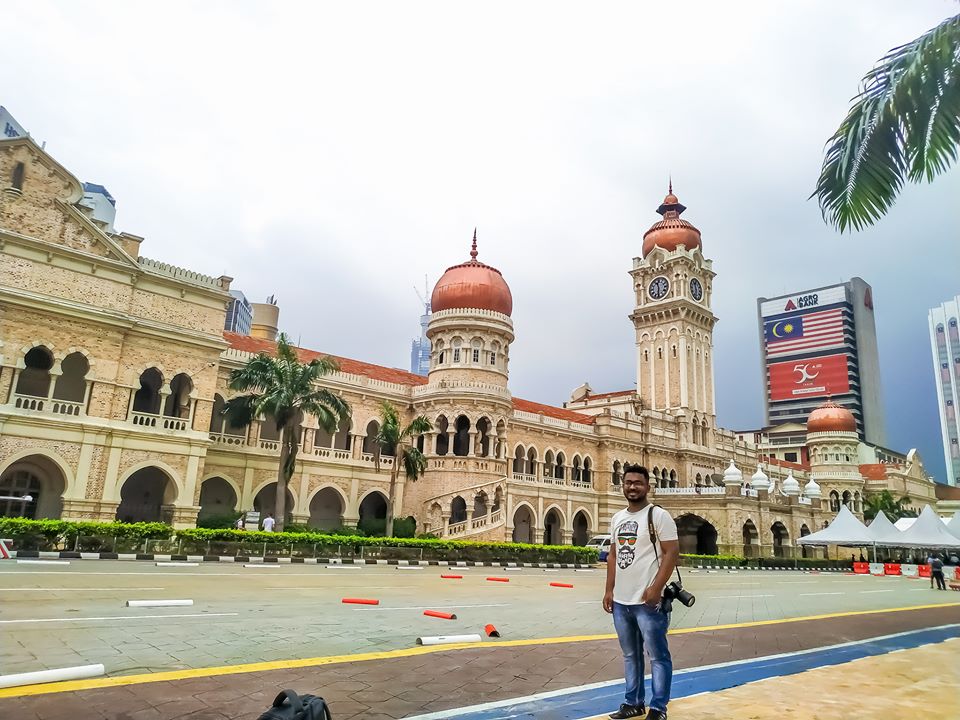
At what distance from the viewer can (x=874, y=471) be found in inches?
2771

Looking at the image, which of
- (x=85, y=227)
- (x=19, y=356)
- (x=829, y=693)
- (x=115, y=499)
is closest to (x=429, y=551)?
(x=115, y=499)

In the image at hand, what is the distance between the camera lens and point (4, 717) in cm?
409

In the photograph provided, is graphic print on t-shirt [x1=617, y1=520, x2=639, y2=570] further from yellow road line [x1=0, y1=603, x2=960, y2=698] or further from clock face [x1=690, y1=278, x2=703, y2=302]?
clock face [x1=690, y1=278, x2=703, y2=302]

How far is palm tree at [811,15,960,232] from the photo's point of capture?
7598 millimetres

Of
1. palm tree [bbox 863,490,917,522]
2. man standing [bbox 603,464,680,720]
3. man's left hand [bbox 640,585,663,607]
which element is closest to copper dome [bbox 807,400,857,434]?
palm tree [bbox 863,490,917,522]

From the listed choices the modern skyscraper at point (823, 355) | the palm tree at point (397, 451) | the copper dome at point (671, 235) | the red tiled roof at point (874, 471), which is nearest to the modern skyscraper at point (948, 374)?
the modern skyscraper at point (823, 355)

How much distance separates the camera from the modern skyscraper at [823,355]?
12600 centimetres

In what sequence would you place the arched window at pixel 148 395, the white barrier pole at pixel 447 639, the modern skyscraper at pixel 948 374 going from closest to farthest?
1. the white barrier pole at pixel 447 639
2. the arched window at pixel 148 395
3. the modern skyscraper at pixel 948 374

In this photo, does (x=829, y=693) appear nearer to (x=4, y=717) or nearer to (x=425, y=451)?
(x=4, y=717)

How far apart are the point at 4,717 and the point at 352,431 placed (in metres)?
28.9

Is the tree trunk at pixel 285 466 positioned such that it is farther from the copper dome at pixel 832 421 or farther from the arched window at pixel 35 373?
the copper dome at pixel 832 421

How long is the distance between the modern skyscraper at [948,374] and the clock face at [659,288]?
300 feet

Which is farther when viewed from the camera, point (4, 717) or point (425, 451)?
point (425, 451)

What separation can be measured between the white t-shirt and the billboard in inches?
5402
